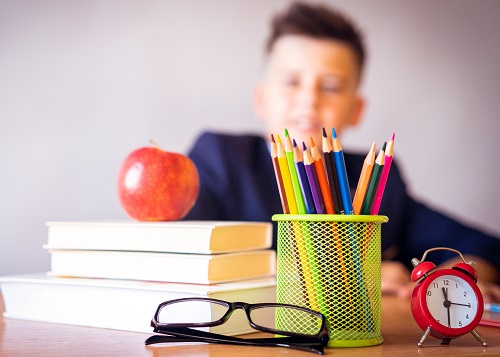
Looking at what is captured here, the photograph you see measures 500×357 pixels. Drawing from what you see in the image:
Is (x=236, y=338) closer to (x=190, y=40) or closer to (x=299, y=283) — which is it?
(x=299, y=283)

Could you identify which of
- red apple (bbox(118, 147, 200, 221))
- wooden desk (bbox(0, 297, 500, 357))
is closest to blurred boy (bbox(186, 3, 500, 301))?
red apple (bbox(118, 147, 200, 221))

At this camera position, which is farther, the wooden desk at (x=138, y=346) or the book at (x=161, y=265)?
the book at (x=161, y=265)

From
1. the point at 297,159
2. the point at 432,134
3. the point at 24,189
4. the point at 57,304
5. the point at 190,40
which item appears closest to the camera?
the point at 297,159

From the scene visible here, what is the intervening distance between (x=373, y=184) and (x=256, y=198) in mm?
924

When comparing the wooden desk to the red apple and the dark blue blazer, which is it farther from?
the dark blue blazer

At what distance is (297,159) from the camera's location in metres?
0.56

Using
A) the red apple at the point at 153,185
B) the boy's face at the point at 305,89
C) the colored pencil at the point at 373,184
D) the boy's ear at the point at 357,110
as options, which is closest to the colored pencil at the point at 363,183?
the colored pencil at the point at 373,184

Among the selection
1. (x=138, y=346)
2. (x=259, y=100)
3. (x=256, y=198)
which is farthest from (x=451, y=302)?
(x=259, y=100)

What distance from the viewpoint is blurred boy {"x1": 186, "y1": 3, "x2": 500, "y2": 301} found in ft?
4.87

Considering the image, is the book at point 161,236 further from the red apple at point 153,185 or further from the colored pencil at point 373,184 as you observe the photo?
the colored pencil at point 373,184

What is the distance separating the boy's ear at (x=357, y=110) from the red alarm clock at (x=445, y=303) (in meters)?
1.10

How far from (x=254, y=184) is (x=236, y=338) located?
95cm

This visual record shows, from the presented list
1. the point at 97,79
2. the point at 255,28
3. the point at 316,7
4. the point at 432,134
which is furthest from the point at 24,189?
the point at 432,134

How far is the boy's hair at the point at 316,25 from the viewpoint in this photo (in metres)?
1.57
